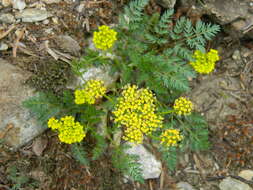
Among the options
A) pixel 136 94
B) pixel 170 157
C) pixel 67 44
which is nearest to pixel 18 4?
pixel 67 44

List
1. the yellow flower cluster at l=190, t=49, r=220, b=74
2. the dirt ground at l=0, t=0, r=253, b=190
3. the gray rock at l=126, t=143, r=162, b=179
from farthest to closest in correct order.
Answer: the gray rock at l=126, t=143, r=162, b=179 → the dirt ground at l=0, t=0, r=253, b=190 → the yellow flower cluster at l=190, t=49, r=220, b=74

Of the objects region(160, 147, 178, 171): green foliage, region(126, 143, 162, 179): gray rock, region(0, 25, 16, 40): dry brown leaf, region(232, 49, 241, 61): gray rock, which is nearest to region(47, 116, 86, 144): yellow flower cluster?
region(126, 143, 162, 179): gray rock

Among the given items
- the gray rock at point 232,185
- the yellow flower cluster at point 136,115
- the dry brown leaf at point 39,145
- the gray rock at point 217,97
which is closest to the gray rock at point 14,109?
the dry brown leaf at point 39,145

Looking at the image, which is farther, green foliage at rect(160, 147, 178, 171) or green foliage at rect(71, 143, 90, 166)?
green foliage at rect(160, 147, 178, 171)

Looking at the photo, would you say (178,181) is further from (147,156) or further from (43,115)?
(43,115)

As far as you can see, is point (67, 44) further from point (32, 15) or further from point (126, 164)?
point (126, 164)

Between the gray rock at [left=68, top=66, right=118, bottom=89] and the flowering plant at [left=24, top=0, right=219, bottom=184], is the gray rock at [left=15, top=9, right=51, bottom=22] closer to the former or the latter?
the flowering plant at [left=24, top=0, right=219, bottom=184]

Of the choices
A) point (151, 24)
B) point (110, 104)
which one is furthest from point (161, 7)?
point (110, 104)
